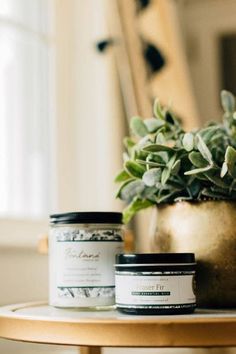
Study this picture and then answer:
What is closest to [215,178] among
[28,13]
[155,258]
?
[155,258]

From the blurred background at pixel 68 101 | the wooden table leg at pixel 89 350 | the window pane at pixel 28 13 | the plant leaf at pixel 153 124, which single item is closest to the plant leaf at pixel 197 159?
the plant leaf at pixel 153 124

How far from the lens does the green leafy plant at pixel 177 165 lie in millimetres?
833

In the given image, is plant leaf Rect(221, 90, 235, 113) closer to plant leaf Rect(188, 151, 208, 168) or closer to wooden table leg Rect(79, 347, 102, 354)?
plant leaf Rect(188, 151, 208, 168)

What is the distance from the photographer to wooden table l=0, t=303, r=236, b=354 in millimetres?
671

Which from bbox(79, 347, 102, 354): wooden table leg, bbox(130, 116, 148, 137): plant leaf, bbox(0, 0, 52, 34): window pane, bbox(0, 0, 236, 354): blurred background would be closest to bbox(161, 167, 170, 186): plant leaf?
bbox(130, 116, 148, 137): plant leaf

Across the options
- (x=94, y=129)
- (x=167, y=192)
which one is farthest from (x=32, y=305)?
(x=94, y=129)

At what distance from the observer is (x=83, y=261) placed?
2.70 ft

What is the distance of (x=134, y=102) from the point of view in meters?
1.66

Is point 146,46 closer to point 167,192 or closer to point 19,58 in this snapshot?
point 19,58

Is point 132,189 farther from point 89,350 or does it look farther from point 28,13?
point 28,13

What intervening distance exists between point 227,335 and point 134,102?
1.04 m

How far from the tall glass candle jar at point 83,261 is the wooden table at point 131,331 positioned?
90 millimetres

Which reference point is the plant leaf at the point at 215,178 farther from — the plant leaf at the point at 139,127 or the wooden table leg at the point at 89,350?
the wooden table leg at the point at 89,350

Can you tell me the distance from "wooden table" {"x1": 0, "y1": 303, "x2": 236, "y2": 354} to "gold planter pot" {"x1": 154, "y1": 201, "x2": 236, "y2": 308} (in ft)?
0.32
